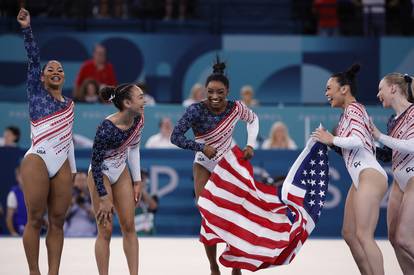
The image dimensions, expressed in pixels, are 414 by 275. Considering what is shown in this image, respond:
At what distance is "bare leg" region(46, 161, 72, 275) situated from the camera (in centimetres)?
684

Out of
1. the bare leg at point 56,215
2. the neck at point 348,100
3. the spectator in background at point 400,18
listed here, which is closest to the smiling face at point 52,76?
the bare leg at point 56,215

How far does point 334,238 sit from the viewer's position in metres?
10.7

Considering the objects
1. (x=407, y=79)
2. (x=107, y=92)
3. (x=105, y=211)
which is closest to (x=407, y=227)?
(x=407, y=79)

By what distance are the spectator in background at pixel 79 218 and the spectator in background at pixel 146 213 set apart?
549mm

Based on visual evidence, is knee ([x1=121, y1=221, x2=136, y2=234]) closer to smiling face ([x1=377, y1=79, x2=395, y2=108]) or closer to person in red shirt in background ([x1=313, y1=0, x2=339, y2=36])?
smiling face ([x1=377, y1=79, x2=395, y2=108])

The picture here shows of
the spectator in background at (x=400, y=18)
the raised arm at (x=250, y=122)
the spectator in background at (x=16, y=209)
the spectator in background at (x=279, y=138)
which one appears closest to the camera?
the raised arm at (x=250, y=122)

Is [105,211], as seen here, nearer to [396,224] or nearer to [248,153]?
[248,153]

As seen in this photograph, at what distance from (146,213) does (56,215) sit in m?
3.84

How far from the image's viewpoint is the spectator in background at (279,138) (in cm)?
1091

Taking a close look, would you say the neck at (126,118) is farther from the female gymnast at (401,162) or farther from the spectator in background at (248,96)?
the spectator in background at (248,96)

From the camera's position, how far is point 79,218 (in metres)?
10.5

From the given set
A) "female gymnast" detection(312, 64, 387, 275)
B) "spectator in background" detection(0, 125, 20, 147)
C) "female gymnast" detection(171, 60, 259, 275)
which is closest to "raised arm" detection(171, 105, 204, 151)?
"female gymnast" detection(171, 60, 259, 275)

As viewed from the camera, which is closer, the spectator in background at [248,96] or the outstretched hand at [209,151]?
the outstretched hand at [209,151]

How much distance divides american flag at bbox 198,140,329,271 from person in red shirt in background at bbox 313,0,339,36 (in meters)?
6.32
